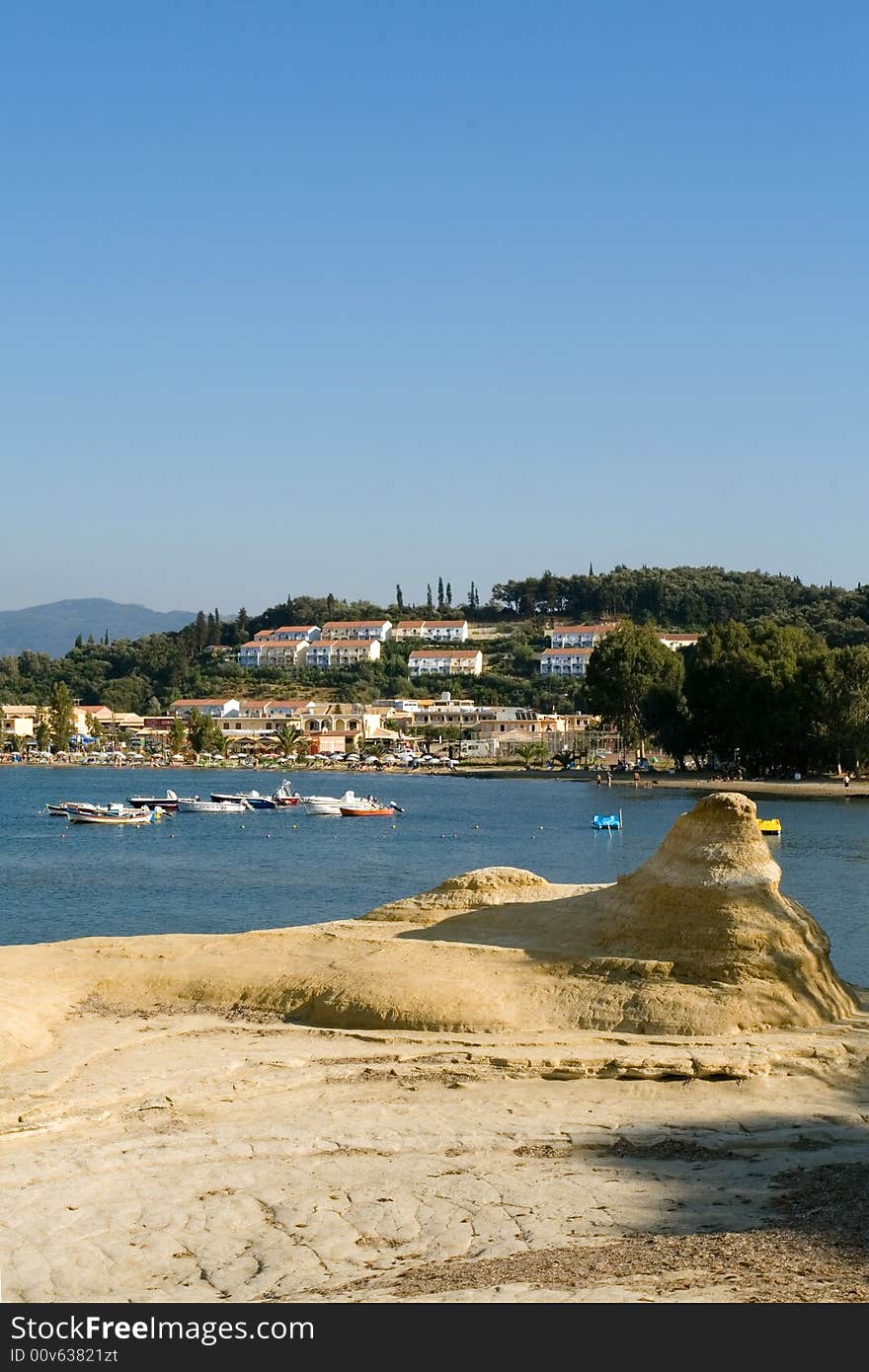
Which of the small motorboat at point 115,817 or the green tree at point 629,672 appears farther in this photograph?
the green tree at point 629,672

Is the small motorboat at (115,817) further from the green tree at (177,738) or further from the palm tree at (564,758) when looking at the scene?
the green tree at (177,738)

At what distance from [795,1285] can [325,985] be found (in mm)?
13378

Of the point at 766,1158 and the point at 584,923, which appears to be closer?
the point at 766,1158

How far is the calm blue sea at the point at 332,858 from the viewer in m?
45.4

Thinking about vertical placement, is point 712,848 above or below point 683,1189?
above

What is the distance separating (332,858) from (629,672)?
72579mm

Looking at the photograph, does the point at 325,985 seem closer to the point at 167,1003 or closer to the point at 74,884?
the point at 167,1003

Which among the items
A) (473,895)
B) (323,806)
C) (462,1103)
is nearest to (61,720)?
(323,806)

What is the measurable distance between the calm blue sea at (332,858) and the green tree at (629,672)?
13.0 m

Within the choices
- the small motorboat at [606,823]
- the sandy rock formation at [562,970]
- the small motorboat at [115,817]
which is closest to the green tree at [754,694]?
the small motorboat at [606,823]

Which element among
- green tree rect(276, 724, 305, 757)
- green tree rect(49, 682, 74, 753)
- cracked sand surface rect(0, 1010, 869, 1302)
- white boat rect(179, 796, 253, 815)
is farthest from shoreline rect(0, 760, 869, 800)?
cracked sand surface rect(0, 1010, 869, 1302)

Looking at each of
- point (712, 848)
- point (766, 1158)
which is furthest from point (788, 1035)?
point (766, 1158)

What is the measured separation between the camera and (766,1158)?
1620cm

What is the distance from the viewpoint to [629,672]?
452 feet
